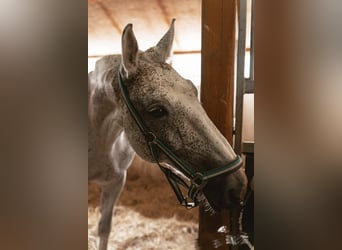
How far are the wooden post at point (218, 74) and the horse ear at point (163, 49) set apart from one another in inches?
4.2

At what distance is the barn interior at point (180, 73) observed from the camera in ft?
3.37

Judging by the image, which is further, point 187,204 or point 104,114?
point 104,114

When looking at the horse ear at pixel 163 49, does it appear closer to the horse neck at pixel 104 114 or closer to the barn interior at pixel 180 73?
the barn interior at pixel 180 73

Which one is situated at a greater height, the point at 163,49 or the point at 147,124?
the point at 163,49

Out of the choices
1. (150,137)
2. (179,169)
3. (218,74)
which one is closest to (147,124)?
(150,137)

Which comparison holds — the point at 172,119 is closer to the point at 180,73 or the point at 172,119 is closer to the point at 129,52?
the point at 180,73

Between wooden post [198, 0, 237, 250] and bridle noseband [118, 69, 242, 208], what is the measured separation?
0.07 m

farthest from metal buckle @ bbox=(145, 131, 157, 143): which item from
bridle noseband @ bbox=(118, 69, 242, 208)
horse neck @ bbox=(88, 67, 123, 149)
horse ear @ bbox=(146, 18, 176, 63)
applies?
horse ear @ bbox=(146, 18, 176, 63)

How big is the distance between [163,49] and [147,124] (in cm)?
25

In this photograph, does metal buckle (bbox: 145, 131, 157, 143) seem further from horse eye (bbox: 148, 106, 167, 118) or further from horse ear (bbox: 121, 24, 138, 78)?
horse ear (bbox: 121, 24, 138, 78)

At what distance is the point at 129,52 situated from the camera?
1.04 m

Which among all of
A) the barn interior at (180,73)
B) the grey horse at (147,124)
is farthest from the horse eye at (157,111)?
the barn interior at (180,73)
